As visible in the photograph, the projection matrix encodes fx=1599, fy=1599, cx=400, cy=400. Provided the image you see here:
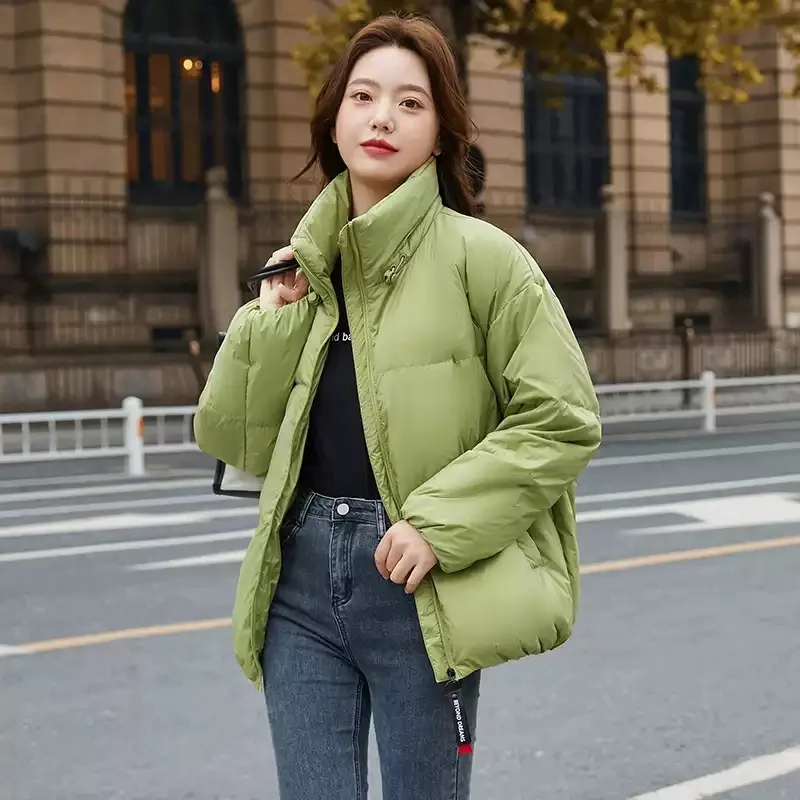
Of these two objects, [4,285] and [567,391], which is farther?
[4,285]

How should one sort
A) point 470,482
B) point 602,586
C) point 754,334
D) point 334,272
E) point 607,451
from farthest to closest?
1. point 754,334
2. point 607,451
3. point 602,586
4. point 334,272
5. point 470,482

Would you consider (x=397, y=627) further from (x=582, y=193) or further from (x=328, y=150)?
(x=582, y=193)

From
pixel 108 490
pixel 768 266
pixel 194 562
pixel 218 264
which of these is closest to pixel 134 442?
pixel 108 490

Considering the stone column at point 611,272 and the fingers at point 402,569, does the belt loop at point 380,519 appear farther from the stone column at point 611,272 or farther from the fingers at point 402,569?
the stone column at point 611,272

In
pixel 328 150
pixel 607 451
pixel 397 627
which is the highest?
pixel 328 150

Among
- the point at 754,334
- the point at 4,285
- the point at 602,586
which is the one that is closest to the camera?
the point at 602,586

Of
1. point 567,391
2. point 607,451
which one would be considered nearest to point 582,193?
point 607,451

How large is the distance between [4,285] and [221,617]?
15927mm

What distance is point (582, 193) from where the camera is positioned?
1216 inches

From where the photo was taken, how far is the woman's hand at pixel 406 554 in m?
2.93

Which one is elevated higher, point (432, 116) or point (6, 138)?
point (6, 138)

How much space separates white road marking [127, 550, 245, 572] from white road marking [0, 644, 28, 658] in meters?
2.26

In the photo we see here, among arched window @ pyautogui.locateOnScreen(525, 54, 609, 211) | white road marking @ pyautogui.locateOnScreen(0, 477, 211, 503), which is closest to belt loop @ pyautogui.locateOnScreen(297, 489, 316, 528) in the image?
white road marking @ pyautogui.locateOnScreen(0, 477, 211, 503)

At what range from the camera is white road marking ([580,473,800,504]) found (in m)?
13.4
